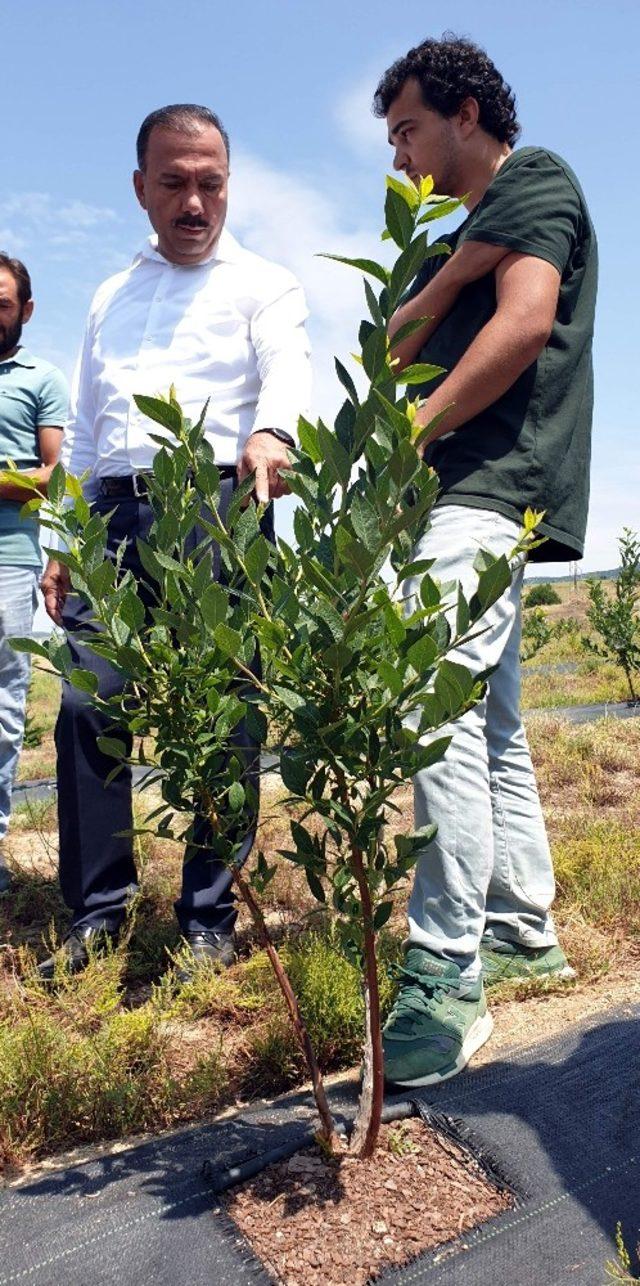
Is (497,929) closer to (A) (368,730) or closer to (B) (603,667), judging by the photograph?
(A) (368,730)

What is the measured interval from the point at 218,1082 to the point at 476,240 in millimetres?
1897

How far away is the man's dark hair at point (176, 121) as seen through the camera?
9.13 ft

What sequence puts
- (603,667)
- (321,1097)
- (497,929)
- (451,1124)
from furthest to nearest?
(603,667), (497,929), (451,1124), (321,1097)

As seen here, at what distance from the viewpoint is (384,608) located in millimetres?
1322

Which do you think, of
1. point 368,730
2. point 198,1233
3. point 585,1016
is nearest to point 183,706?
point 368,730

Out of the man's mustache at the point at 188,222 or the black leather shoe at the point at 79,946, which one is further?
the man's mustache at the point at 188,222

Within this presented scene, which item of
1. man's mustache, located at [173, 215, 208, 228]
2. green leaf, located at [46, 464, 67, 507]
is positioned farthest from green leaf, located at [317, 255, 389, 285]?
man's mustache, located at [173, 215, 208, 228]

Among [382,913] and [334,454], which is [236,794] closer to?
[382,913]

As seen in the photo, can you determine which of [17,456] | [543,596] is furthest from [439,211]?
[543,596]

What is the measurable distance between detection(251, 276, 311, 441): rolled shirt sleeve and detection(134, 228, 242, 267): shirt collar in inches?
7.8

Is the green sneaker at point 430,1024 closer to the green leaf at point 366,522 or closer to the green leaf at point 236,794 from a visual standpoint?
the green leaf at point 236,794

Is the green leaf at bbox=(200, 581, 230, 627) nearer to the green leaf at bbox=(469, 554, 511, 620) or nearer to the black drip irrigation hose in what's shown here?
the green leaf at bbox=(469, 554, 511, 620)

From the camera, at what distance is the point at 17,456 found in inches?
153

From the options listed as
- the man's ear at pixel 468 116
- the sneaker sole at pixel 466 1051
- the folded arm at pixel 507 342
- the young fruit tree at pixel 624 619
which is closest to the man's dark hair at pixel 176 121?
the man's ear at pixel 468 116
